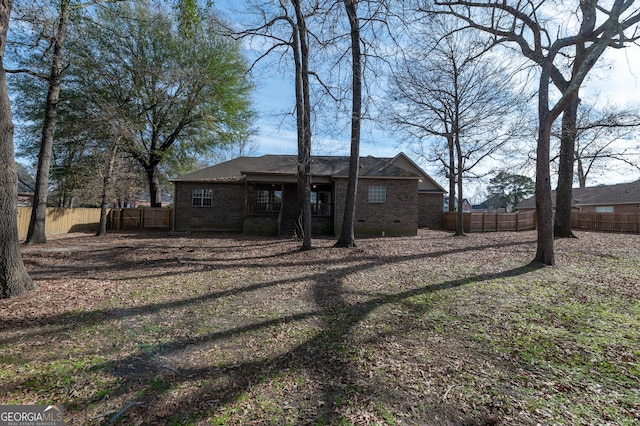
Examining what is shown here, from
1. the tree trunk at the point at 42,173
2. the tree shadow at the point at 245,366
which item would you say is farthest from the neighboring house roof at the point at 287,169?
the tree shadow at the point at 245,366

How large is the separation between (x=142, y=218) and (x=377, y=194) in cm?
1610

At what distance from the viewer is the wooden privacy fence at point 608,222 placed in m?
17.8

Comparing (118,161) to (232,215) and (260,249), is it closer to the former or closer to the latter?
(232,215)

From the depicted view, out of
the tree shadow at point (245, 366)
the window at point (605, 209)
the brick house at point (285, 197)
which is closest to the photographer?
the tree shadow at point (245, 366)

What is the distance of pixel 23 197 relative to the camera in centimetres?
3019

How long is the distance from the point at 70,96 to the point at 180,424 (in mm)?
23194

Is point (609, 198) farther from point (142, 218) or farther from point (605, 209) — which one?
point (142, 218)

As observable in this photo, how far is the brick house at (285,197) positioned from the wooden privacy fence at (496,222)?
520 centimetres

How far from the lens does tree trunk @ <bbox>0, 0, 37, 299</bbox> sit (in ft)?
15.8

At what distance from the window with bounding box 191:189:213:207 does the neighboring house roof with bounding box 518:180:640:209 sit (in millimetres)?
27339

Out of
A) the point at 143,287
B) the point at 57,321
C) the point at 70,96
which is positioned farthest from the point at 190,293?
the point at 70,96

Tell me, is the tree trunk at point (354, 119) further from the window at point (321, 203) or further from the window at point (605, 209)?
the window at point (605, 209)

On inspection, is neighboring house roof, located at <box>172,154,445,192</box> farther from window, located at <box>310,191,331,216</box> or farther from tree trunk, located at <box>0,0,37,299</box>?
tree trunk, located at <box>0,0,37,299</box>

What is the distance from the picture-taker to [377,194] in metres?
16.5
